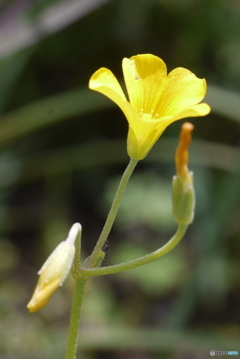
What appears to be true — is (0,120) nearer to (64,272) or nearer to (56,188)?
(56,188)

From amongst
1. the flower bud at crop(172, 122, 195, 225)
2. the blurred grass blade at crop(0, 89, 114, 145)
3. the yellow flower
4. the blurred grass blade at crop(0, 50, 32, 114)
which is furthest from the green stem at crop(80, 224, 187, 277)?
the blurred grass blade at crop(0, 50, 32, 114)

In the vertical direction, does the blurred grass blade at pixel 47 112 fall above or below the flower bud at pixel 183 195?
above

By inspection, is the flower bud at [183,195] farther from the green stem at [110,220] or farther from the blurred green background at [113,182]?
the blurred green background at [113,182]

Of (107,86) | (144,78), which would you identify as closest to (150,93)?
(144,78)

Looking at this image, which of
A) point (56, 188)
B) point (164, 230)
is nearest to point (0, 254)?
point (56, 188)

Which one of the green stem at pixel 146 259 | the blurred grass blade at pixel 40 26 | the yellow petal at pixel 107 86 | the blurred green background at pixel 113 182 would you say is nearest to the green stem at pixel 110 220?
the green stem at pixel 146 259
